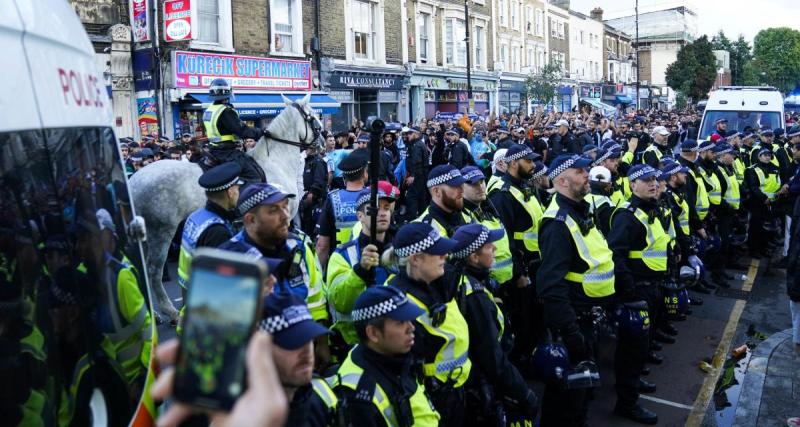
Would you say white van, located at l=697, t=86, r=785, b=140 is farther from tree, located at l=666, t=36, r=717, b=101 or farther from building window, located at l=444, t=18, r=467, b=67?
tree, located at l=666, t=36, r=717, b=101

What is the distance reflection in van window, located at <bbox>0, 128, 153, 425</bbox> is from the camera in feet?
6.35

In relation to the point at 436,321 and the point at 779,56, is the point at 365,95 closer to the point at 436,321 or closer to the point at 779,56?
the point at 436,321

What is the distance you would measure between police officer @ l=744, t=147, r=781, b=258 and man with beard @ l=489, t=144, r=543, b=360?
6523 millimetres

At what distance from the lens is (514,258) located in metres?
6.71

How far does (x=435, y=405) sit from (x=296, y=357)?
1.76 m

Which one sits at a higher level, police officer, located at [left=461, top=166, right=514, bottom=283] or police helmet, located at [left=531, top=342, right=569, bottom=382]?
police officer, located at [left=461, top=166, right=514, bottom=283]

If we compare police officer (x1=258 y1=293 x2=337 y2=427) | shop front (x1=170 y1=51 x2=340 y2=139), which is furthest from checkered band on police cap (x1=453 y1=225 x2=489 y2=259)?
shop front (x1=170 y1=51 x2=340 y2=139)

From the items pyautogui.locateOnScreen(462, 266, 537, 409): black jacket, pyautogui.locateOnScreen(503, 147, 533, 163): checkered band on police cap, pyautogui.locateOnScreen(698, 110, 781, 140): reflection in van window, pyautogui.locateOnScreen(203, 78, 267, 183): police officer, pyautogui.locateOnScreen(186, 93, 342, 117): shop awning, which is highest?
pyautogui.locateOnScreen(186, 93, 342, 117): shop awning

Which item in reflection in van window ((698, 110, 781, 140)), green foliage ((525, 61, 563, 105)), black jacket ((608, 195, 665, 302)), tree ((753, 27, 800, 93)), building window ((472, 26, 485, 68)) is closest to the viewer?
black jacket ((608, 195, 665, 302))

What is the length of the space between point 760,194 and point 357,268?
32.5ft

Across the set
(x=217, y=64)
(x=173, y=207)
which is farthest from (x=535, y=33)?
(x=173, y=207)

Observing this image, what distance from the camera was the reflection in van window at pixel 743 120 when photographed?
60.7ft

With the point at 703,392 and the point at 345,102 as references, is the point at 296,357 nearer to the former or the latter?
the point at 703,392

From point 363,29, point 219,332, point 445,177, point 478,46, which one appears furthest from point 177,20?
point 478,46
